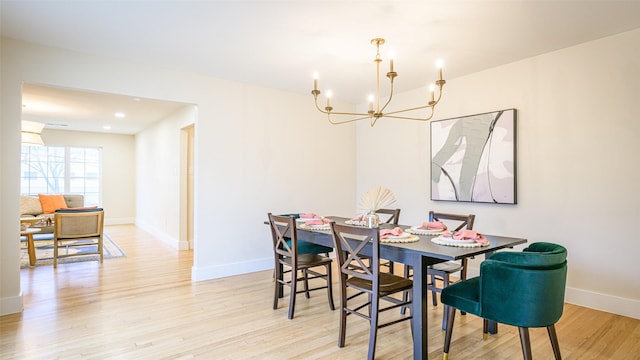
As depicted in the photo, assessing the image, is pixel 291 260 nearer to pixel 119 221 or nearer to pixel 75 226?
pixel 75 226

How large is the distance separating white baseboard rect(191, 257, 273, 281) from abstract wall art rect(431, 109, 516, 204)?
2441 mm

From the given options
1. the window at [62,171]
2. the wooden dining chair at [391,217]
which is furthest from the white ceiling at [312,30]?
the window at [62,171]

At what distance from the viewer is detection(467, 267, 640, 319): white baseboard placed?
3.01 meters

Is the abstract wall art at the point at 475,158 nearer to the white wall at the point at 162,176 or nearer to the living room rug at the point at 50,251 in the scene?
the white wall at the point at 162,176

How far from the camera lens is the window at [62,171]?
8164 millimetres

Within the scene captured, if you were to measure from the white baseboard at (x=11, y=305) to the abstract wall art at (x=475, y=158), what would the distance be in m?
4.53

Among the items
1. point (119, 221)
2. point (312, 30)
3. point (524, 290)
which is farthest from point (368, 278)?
point (119, 221)

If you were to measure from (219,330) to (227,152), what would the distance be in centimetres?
230

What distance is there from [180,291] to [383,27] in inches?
131

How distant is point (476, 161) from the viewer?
4.05 meters

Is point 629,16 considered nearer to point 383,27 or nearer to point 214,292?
point 383,27

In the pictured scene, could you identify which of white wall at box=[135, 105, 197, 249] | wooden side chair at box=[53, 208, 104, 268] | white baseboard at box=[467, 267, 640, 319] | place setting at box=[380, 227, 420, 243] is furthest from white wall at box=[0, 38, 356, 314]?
white baseboard at box=[467, 267, 640, 319]

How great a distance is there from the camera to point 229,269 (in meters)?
4.45

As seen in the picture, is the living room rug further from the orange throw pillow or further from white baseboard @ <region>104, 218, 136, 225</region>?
white baseboard @ <region>104, 218, 136, 225</region>
